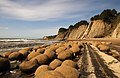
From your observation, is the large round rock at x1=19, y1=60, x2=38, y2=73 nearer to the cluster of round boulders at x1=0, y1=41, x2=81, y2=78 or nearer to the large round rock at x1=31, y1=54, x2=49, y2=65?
the cluster of round boulders at x1=0, y1=41, x2=81, y2=78

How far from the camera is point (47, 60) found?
56.7ft

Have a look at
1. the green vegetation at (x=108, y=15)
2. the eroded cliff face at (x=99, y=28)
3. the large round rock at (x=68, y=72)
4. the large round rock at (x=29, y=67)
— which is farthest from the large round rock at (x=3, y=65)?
the green vegetation at (x=108, y=15)

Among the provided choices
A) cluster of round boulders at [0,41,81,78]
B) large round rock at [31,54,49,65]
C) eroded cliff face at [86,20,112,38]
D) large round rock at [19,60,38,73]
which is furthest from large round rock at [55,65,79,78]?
eroded cliff face at [86,20,112,38]

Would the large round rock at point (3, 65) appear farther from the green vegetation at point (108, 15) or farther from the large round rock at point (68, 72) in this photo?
the green vegetation at point (108, 15)

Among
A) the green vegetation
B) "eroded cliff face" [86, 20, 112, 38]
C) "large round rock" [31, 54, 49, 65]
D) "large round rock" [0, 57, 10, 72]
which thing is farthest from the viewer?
the green vegetation

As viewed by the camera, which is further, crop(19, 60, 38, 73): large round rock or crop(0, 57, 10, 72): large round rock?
crop(0, 57, 10, 72): large round rock

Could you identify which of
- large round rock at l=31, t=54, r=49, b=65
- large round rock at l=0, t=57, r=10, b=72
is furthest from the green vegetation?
large round rock at l=0, t=57, r=10, b=72

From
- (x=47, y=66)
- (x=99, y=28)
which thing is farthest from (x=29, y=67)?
(x=99, y=28)

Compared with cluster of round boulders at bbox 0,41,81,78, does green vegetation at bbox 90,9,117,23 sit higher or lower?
higher

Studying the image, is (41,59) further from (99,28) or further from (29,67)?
(99,28)

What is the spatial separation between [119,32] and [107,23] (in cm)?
3471

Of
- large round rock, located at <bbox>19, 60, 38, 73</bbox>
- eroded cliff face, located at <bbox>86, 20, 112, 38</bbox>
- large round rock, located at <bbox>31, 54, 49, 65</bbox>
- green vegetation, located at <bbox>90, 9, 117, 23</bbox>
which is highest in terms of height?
green vegetation, located at <bbox>90, 9, 117, 23</bbox>

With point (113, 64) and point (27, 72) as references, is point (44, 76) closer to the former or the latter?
point (27, 72)

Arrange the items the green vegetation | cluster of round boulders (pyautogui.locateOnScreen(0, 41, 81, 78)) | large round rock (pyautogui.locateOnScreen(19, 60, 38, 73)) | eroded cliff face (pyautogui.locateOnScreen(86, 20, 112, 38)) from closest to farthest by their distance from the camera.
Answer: cluster of round boulders (pyautogui.locateOnScreen(0, 41, 81, 78))
large round rock (pyautogui.locateOnScreen(19, 60, 38, 73))
eroded cliff face (pyautogui.locateOnScreen(86, 20, 112, 38))
the green vegetation
